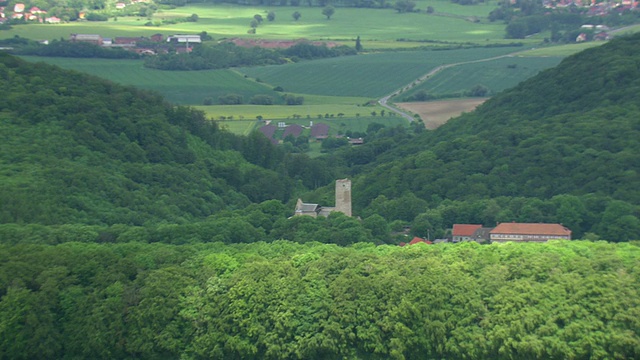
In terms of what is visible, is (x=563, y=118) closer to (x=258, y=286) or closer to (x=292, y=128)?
(x=292, y=128)

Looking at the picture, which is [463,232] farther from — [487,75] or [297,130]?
[487,75]

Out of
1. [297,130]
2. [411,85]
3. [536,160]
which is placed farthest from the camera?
[411,85]

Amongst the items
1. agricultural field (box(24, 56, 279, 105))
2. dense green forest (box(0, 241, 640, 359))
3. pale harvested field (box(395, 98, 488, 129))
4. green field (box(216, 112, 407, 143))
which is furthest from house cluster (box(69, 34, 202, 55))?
dense green forest (box(0, 241, 640, 359))

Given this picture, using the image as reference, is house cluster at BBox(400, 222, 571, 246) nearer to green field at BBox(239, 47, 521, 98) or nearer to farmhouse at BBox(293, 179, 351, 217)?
farmhouse at BBox(293, 179, 351, 217)

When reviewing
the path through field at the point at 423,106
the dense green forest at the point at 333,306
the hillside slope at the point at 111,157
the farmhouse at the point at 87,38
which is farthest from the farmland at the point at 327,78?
the dense green forest at the point at 333,306

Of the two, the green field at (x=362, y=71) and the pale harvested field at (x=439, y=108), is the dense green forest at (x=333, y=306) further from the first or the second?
the green field at (x=362, y=71)

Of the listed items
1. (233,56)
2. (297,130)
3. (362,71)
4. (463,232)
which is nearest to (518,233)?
(463,232)
